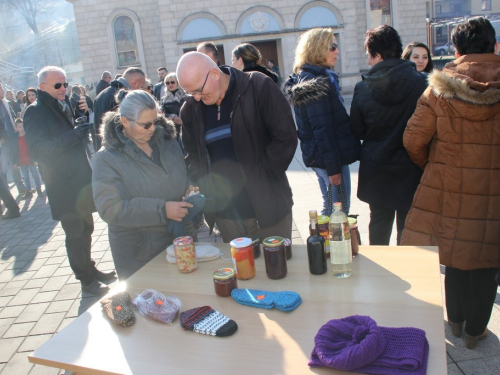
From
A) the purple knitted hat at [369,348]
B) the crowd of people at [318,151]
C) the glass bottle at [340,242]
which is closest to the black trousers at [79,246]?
the crowd of people at [318,151]

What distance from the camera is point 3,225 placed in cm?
608

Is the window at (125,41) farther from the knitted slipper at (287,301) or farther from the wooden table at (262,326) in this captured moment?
the knitted slipper at (287,301)

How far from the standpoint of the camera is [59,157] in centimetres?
335

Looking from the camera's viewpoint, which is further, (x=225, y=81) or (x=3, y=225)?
(x=3, y=225)

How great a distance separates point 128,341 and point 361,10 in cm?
2044

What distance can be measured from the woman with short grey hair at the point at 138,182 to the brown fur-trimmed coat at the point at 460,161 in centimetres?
132

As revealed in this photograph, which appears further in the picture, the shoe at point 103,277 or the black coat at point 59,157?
the shoe at point 103,277

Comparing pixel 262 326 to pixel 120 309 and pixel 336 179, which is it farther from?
pixel 336 179

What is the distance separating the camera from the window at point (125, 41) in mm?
20375

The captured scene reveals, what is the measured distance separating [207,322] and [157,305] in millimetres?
253

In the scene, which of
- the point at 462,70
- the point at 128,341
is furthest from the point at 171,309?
the point at 462,70

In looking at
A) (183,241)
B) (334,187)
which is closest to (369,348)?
(183,241)

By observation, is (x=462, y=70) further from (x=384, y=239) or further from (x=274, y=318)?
(x=274, y=318)

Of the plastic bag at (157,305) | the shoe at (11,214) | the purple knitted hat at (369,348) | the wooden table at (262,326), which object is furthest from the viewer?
the shoe at (11,214)
